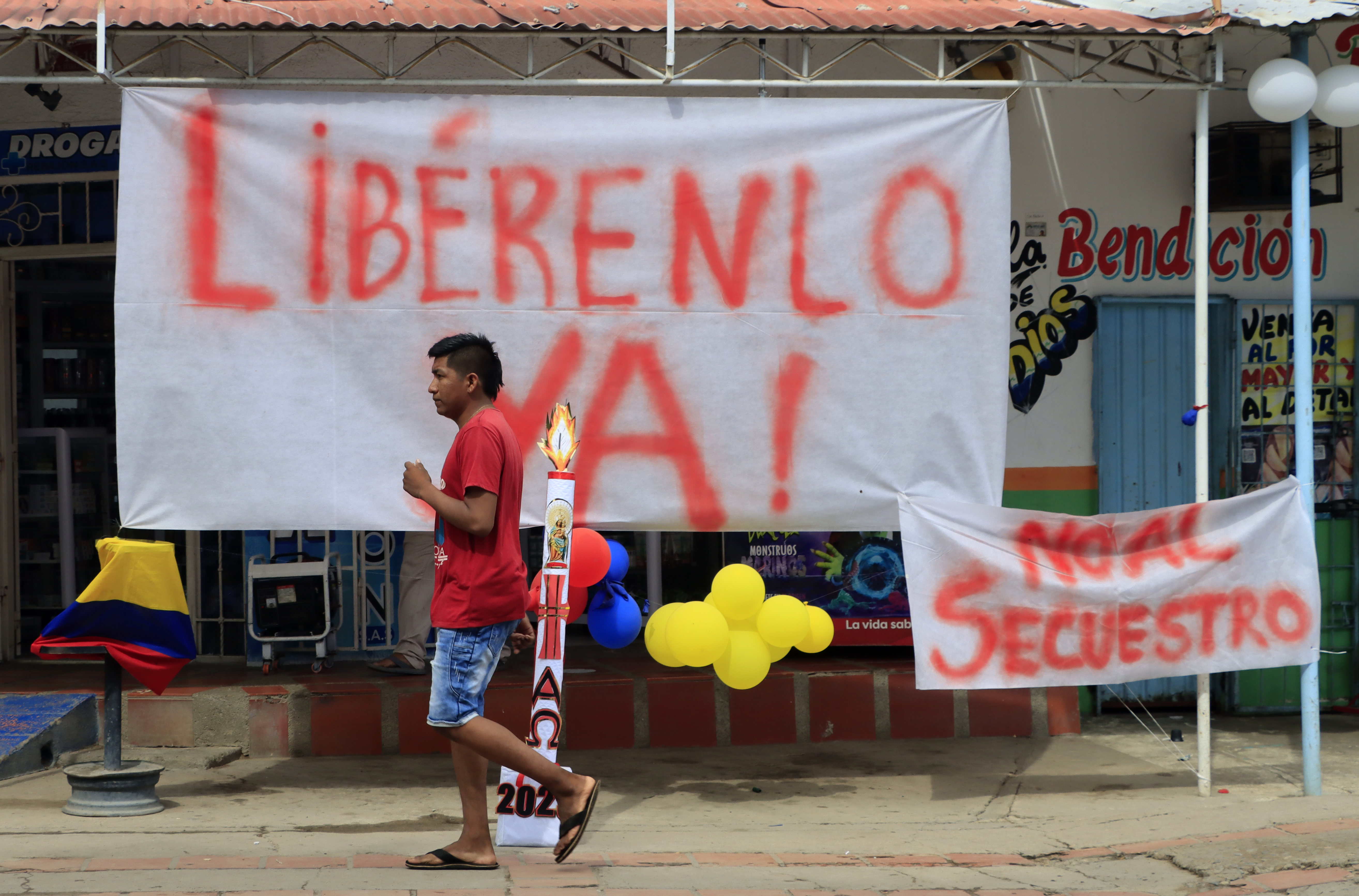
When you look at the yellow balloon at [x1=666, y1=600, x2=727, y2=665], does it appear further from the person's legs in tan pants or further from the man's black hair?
the person's legs in tan pants

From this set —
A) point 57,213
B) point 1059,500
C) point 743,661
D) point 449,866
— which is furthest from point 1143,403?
point 57,213

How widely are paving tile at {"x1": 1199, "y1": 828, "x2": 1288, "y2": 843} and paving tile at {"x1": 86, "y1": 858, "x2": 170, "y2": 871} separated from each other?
13.7ft

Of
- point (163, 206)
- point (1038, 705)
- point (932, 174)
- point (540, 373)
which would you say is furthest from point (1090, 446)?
point (163, 206)

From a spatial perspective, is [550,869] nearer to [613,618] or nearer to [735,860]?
[735,860]

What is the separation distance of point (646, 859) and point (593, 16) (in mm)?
3607

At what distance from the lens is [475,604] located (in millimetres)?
4777

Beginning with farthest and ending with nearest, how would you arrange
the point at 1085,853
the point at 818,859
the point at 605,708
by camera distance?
the point at 605,708 → the point at 1085,853 → the point at 818,859

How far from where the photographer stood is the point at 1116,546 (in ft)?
20.1

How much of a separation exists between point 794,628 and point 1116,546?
1618 mm

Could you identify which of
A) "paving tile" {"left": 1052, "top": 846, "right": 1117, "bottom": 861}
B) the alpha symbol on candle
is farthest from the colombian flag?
"paving tile" {"left": 1052, "top": 846, "right": 1117, "bottom": 861}

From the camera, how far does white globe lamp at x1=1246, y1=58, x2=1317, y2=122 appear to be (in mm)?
6078

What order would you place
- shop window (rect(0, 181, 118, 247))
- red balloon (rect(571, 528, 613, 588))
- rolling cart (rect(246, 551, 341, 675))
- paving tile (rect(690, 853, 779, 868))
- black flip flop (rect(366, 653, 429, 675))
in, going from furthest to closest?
shop window (rect(0, 181, 118, 247))
rolling cart (rect(246, 551, 341, 675))
black flip flop (rect(366, 653, 429, 675))
red balloon (rect(571, 528, 613, 588))
paving tile (rect(690, 853, 779, 868))

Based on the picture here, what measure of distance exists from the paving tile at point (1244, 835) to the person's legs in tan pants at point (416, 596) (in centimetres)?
426

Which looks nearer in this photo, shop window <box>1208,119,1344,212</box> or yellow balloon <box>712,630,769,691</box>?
yellow balloon <box>712,630,769,691</box>
